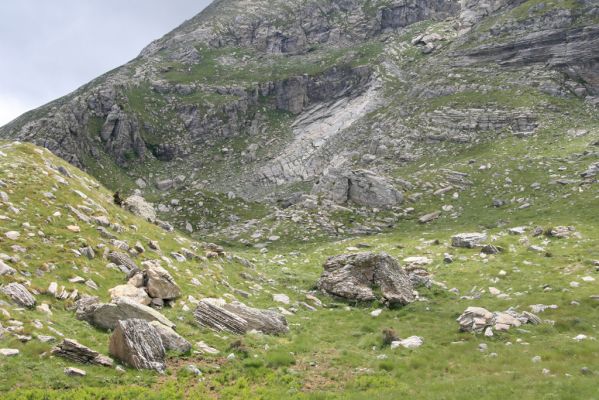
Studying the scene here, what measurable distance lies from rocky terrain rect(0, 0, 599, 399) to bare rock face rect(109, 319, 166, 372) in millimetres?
71

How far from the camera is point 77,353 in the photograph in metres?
14.6

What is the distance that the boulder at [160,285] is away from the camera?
815 inches

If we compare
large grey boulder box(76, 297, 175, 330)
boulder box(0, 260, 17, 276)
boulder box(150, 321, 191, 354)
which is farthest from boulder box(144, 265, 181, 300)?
boulder box(0, 260, 17, 276)

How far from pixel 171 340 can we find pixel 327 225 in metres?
34.3

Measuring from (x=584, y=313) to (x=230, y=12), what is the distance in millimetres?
160018

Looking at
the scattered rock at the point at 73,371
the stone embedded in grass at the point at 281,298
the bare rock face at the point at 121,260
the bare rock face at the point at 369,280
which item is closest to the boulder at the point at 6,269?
the bare rock face at the point at 121,260

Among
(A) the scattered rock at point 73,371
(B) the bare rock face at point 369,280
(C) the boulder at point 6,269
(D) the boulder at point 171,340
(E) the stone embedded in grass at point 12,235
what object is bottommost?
(B) the bare rock face at point 369,280

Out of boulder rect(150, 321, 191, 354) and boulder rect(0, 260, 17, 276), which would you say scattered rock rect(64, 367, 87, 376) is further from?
boulder rect(0, 260, 17, 276)

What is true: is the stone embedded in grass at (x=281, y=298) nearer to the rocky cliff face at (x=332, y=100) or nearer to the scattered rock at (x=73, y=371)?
the scattered rock at (x=73, y=371)

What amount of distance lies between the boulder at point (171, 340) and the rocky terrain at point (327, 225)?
82mm

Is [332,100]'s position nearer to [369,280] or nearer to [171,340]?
[369,280]

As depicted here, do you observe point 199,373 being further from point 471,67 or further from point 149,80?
point 149,80

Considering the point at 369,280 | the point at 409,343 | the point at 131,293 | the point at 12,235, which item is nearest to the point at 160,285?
the point at 131,293

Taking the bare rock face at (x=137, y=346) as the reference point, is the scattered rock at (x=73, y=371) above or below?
above
